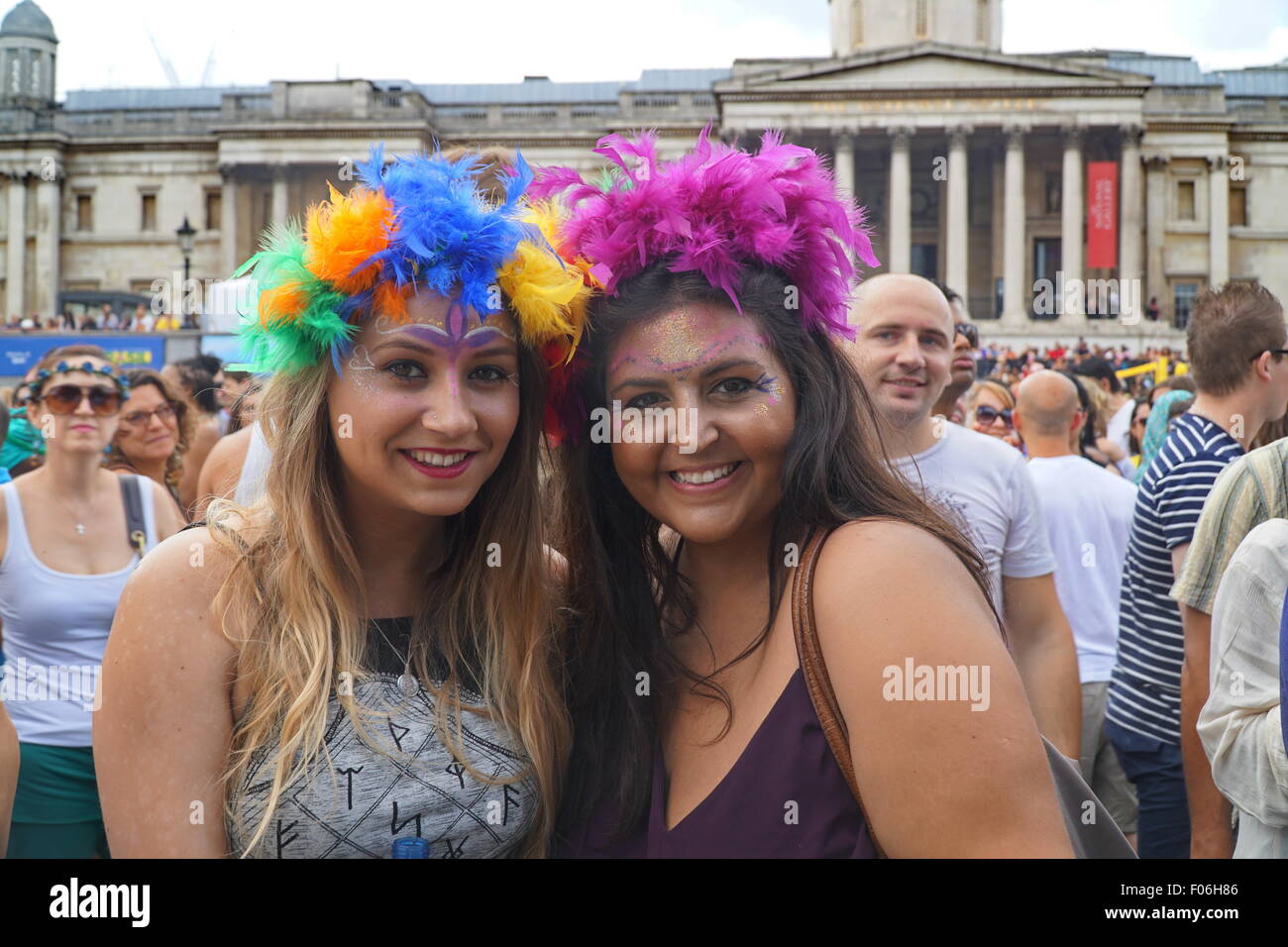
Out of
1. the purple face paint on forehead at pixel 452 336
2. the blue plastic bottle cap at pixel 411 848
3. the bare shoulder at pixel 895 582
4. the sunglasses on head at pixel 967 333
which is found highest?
the sunglasses on head at pixel 967 333

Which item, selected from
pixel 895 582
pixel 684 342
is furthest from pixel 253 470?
pixel 895 582

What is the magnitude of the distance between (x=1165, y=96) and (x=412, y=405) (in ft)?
183

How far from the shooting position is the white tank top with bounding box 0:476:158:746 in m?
4.45

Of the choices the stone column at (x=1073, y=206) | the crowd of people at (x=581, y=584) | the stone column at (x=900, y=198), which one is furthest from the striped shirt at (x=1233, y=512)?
the stone column at (x=1073, y=206)

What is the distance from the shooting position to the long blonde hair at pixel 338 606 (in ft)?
7.63

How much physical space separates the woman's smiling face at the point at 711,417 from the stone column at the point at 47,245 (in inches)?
2374

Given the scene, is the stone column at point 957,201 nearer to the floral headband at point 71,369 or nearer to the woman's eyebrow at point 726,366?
the floral headband at point 71,369

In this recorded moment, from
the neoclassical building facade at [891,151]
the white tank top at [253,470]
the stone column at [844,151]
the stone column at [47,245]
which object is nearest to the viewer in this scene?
the white tank top at [253,470]

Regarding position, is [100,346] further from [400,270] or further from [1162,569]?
[400,270]

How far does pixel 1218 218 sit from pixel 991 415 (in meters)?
48.9

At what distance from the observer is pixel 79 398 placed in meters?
5.05

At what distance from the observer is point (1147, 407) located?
10.2m
